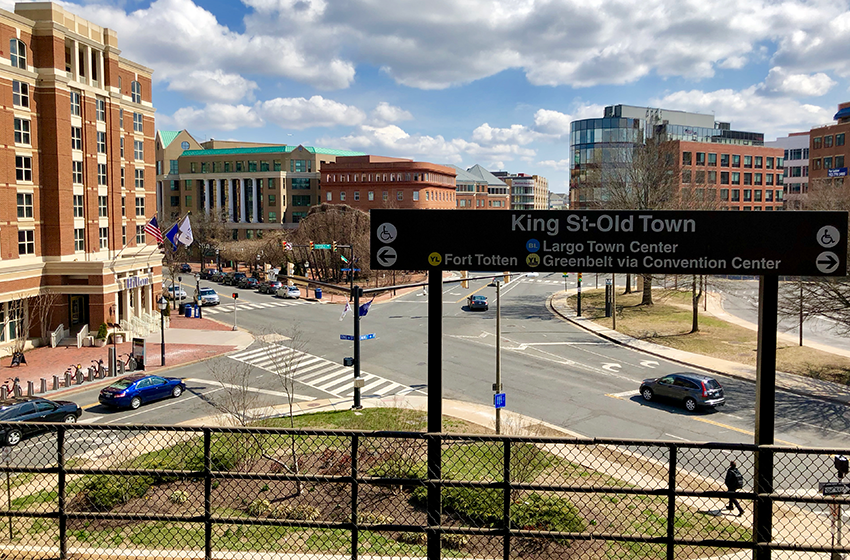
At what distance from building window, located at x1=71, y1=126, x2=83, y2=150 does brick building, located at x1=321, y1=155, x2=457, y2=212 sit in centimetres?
6269

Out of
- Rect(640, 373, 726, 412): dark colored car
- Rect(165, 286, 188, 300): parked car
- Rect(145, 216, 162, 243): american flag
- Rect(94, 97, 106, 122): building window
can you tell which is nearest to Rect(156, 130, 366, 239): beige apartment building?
Rect(165, 286, 188, 300): parked car

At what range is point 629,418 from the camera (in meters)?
26.6

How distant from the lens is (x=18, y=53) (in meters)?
39.7

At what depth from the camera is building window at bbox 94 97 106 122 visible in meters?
46.2

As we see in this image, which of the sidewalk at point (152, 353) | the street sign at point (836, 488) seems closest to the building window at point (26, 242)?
the sidewalk at point (152, 353)

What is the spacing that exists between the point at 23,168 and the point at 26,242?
15.0 ft

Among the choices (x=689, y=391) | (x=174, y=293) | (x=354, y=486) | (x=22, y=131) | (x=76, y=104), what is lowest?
(x=689, y=391)

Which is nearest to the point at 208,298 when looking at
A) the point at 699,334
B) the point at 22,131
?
the point at 22,131

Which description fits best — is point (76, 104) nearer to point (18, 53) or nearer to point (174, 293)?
point (18, 53)

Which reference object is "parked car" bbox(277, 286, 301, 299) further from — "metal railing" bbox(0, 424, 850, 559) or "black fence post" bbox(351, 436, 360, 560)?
"black fence post" bbox(351, 436, 360, 560)

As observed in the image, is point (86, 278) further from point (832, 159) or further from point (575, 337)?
point (832, 159)

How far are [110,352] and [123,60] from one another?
25.3 meters

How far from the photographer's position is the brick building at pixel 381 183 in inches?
4232

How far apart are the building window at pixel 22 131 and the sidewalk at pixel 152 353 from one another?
42.6 feet
